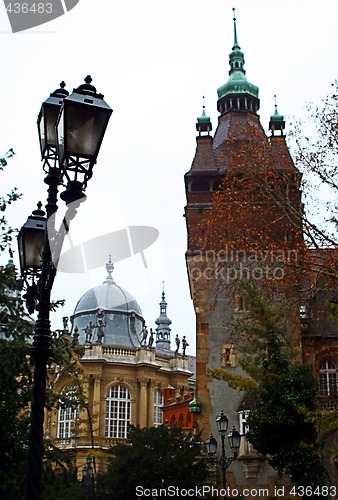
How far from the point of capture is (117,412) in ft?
159

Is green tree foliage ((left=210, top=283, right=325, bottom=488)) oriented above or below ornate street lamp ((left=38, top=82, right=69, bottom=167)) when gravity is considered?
below

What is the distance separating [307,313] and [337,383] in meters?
3.72

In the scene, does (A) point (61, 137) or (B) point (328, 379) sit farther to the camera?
(B) point (328, 379)

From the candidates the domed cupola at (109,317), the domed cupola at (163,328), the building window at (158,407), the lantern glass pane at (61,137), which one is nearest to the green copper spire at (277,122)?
the domed cupola at (109,317)

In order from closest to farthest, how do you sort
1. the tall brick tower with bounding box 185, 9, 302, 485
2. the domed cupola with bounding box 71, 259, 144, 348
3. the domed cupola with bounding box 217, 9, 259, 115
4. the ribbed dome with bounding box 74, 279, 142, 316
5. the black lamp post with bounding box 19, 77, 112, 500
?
1. the black lamp post with bounding box 19, 77, 112, 500
2. the tall brick tower with bounding box 185, 9, 302, 485
3. the domed cupola with bounding box 217, 9, 259, 115
4. the domed cupola with bounding box 71, 259, 144, 348
5. the ribbed dome with bounding box 74, 279, 142, 316

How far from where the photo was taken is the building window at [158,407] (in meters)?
50.5

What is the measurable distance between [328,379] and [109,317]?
2931 cm

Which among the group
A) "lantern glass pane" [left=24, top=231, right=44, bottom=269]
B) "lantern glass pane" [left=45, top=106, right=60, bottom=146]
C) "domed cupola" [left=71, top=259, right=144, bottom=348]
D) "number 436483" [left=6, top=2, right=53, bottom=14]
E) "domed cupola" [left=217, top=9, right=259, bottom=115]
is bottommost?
"lantern glass pane" [left=24, top=231, right=44, bottom=269]

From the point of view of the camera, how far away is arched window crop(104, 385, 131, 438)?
156ft

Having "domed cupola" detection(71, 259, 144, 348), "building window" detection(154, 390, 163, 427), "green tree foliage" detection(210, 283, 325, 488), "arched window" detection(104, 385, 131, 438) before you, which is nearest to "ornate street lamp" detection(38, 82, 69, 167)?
"green tree foliage" detection(210, 283, 325, 488)

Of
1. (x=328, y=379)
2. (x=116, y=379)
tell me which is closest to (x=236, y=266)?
(x=328, y=379)

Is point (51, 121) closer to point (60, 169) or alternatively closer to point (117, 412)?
point (60, 169)

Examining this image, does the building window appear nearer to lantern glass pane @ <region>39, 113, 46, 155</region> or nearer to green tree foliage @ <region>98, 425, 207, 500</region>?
green tree foliage @ <region>98, 425, 207, 500</region>

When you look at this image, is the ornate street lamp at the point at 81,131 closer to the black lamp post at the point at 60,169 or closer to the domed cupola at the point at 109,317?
the black lamp post at the point at 60,169
